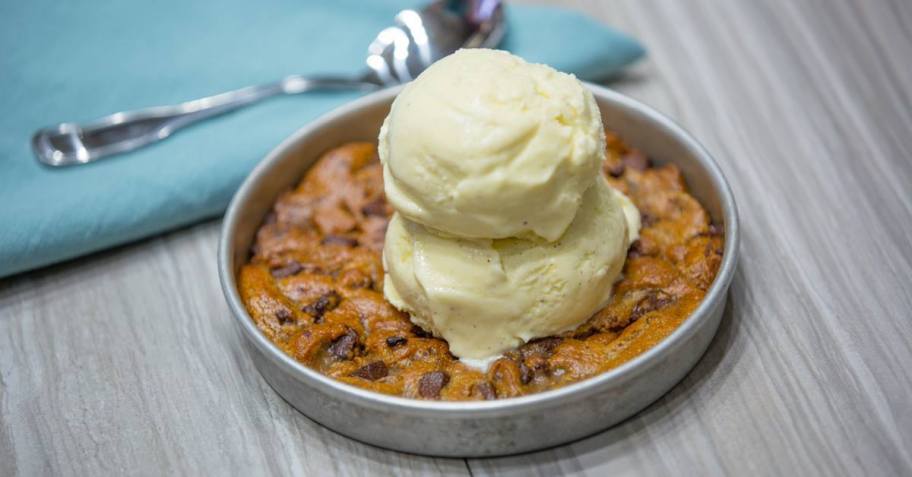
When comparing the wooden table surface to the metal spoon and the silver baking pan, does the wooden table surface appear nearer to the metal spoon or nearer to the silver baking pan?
the silver baking pan

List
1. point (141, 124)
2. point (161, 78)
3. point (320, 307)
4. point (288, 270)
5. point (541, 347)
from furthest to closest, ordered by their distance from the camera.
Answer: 1. point (161, 78)
2. point (141, 124)
3. point (288, 270)
4. point (320, 307)
5. point (541, 347)

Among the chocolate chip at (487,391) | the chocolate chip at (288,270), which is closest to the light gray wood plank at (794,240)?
the chocolate chip at (487,391)

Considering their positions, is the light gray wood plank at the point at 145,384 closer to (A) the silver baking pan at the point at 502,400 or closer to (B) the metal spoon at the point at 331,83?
(A) the silver baking pan at the point at 502,400

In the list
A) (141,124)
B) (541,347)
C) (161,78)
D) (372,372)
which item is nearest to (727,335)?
(541,347)

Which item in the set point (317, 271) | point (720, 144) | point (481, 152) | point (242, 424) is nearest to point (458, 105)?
point (481, 152)

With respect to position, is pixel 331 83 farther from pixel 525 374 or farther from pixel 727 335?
pixel 727 335

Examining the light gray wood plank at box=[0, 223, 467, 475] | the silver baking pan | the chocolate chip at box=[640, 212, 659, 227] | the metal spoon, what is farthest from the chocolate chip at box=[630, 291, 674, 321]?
the metal spoon
